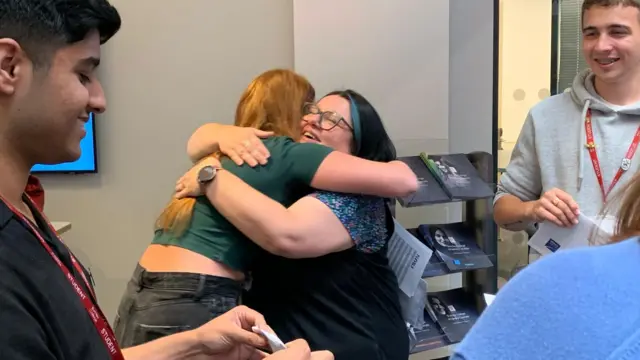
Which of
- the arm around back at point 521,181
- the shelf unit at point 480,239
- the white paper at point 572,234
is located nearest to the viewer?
the white paper at point 572,234

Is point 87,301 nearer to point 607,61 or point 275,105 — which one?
point 275,105

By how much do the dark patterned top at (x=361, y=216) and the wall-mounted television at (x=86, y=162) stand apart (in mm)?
1585

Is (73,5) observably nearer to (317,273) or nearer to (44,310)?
(44,310)

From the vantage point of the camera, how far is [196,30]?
9.07 feet

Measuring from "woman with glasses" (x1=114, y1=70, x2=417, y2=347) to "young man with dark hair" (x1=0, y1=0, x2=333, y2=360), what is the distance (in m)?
0.67

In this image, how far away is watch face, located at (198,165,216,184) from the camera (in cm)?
156

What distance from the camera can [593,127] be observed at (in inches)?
68.8

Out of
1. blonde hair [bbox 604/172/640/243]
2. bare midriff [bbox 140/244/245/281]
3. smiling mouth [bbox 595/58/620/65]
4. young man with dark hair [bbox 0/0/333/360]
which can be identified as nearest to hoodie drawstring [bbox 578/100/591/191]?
smiling mouth [bbox 595/58/620/65]

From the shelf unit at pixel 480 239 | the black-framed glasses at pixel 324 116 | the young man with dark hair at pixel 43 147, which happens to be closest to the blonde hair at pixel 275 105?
the black-framed glasses at pixel 324 116

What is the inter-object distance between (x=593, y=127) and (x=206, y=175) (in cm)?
112

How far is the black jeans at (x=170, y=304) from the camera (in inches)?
57.7

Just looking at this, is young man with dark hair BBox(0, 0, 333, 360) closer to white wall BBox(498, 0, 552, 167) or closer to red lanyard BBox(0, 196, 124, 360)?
red lanyard BBox(0, 196, 124, 360)

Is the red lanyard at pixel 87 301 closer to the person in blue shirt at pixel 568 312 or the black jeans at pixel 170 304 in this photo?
the person in blue shirt at pixel 568 312

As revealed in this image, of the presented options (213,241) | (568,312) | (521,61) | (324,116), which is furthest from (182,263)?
(521,61)
